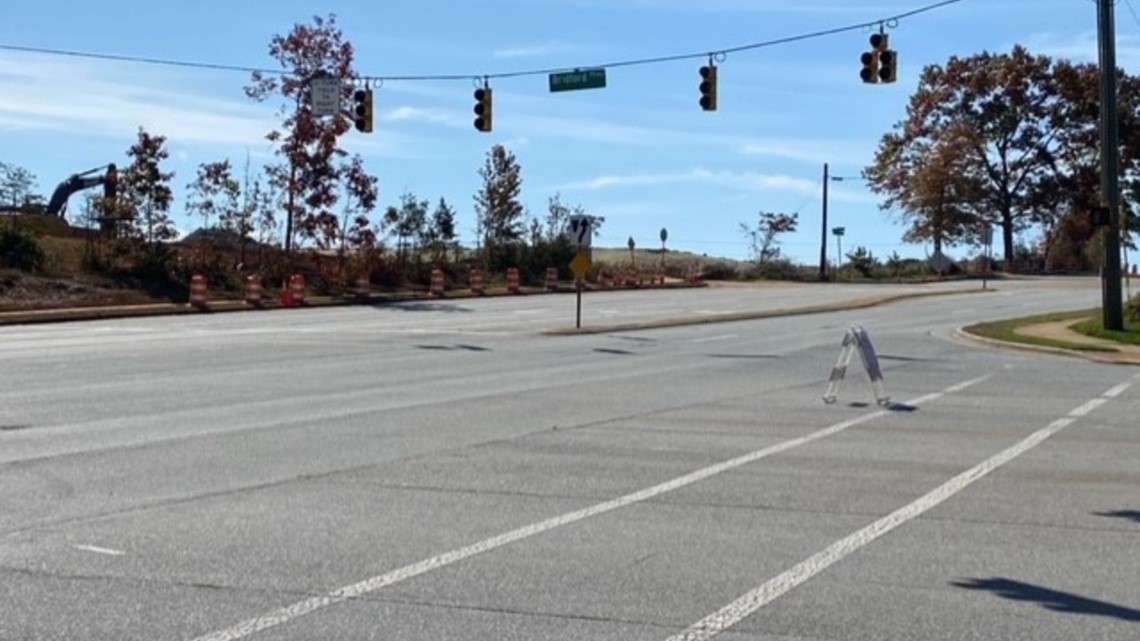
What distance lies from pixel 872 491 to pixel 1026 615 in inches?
163

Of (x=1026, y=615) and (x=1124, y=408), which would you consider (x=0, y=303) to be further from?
(x=1026, y=615)

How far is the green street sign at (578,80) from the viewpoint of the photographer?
127ft

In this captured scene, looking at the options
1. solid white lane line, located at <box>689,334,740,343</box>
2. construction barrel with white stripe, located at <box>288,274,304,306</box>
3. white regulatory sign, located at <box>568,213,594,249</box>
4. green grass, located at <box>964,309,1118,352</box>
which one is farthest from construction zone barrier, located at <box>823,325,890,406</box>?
construction barrel with white stripe, located at <box>288,274,304,306</box>

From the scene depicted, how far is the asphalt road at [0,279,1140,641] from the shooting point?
25.7ft

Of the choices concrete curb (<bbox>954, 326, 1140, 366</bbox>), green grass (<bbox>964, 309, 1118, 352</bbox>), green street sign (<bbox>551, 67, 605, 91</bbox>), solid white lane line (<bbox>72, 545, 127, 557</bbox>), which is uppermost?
green street sign (<bbox>551, 67, 605, 91</bbox>)

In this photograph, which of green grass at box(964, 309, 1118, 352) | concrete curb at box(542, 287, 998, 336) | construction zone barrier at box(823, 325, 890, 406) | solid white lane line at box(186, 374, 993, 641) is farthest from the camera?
concrete curb at box(542, 287, 998, 336)

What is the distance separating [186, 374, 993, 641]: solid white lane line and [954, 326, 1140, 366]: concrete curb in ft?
47.3

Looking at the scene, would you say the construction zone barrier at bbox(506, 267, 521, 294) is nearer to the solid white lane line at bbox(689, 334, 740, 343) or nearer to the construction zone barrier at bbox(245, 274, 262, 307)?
the construction zone barrier at bbox(245, 274, 262, 307)

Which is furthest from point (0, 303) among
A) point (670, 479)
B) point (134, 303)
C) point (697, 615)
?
point (697, 615)

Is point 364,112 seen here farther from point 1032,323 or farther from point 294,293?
point 1032,323

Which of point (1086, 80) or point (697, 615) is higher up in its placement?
point (1086, 80)

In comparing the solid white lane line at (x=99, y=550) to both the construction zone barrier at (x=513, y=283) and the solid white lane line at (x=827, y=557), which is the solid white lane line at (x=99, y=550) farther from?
the construction zone barrier at (x=513, y=283)

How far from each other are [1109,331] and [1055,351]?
15.1 ft

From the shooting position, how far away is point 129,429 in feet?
50.6
